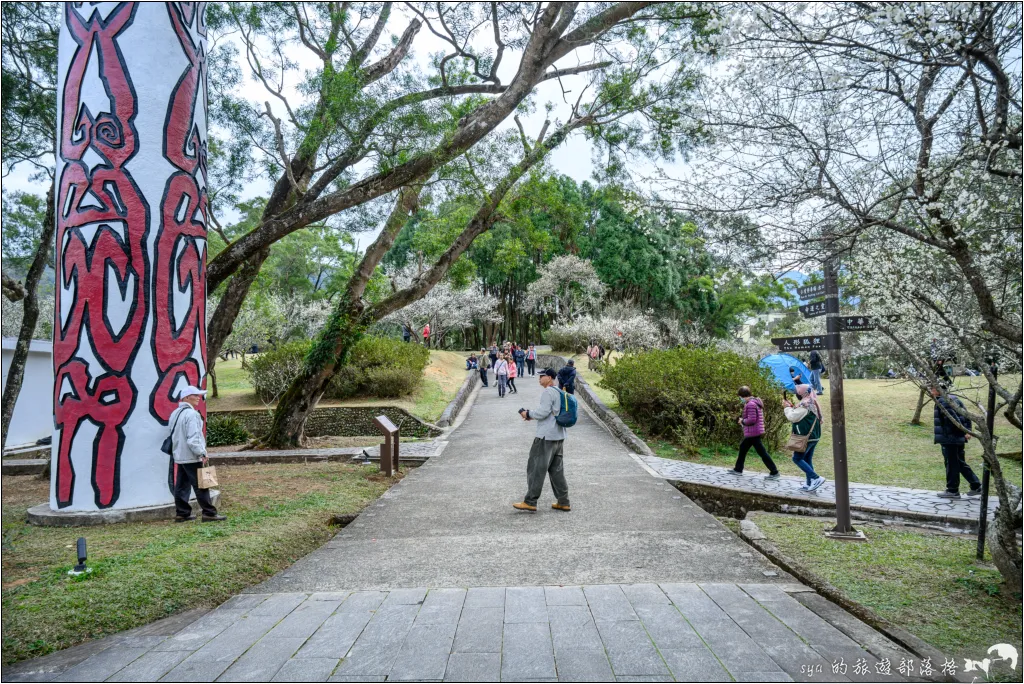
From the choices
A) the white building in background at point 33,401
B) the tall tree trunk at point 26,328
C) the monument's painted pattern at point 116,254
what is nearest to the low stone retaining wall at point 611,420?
the monument's painted pattern at point 116,254

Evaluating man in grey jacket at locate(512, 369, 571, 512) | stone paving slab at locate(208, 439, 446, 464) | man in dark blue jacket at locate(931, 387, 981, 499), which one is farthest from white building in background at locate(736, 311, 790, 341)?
Result: man in grey jacket at locate(512, 369, 571, 512)

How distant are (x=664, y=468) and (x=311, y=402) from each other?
7.57 metres

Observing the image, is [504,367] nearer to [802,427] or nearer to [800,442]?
[802,427]

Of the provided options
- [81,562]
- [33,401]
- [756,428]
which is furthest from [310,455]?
[33,401]

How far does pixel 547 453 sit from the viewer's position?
742 centimetres

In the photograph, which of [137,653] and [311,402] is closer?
[137,653]

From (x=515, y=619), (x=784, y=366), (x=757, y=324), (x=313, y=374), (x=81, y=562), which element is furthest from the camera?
(x=757, y=324)

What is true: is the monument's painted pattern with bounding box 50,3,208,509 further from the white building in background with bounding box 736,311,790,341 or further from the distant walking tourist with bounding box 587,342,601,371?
the white building in background with bounding box 736,311,790,341

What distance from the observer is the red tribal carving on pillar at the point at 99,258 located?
723 cm

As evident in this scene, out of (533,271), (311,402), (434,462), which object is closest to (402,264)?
(533,271)

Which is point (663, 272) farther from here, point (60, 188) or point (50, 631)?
point (50, 631)

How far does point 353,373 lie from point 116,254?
42.3 feet

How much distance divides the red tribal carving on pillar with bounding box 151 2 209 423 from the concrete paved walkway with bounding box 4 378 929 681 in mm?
2919

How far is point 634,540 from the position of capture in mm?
6086
